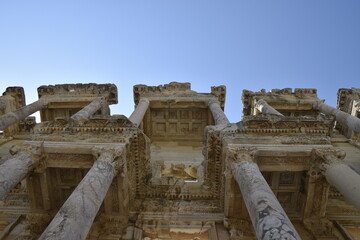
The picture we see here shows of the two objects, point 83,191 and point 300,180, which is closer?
point 83,191

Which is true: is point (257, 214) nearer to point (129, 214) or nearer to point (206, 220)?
point (206, 220)

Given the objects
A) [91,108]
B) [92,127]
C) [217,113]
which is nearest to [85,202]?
[92,127]

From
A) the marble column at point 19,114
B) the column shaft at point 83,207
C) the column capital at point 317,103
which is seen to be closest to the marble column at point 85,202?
the column shaft at point 83,207

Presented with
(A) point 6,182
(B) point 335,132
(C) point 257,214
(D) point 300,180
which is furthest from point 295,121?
(B) point 335,132

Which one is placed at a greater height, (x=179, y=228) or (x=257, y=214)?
(x=257, y=214)

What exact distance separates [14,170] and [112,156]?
298 cm

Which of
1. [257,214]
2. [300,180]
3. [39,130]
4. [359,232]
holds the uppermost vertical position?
[39,130]

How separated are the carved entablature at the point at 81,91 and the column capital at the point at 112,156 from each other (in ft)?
37.9

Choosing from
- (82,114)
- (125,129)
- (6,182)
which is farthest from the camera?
(82,114)

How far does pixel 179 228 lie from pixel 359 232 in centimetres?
699

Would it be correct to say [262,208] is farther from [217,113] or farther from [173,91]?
[173,91]

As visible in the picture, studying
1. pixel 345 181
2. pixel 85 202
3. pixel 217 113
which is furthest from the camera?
pixel 217 113

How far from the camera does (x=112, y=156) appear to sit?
29.3 feet

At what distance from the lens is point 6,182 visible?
24.8 ft
